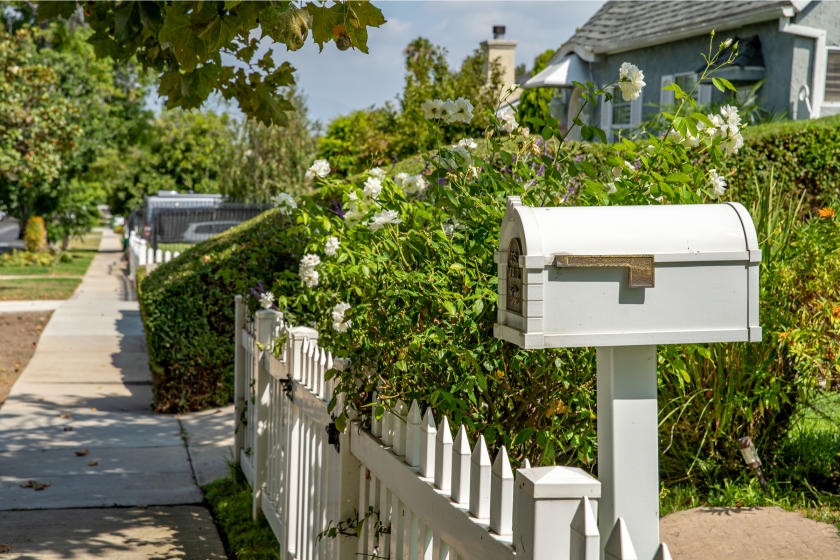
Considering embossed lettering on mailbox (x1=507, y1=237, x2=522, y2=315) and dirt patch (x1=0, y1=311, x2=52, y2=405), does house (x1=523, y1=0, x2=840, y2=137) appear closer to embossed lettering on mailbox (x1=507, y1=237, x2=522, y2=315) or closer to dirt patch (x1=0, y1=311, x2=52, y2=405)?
dirt patch (x1=0, y1=311, x2=52, y2=405)

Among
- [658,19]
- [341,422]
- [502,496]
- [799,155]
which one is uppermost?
[658,19]

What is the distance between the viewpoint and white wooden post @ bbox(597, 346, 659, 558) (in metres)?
1.79

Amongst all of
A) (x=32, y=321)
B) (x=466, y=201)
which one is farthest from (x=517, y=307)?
(x=32, y=321)

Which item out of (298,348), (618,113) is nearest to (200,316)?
(298,348)

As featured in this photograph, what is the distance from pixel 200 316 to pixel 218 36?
5.01 m

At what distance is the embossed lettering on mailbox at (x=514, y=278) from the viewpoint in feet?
6.28

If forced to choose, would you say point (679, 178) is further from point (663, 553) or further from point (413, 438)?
point (663, 553)

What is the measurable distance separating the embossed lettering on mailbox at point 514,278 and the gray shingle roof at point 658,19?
506 inches

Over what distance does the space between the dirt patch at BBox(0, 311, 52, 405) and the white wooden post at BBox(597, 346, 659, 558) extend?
27.2ft

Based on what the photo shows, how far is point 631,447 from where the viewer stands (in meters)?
1.80

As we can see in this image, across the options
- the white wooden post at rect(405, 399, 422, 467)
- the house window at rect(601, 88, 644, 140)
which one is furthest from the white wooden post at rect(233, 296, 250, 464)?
the house window at rect(601, 88, 644, 140)

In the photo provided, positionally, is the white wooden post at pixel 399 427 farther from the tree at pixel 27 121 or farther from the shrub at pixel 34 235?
the shrub at pixel 34 235

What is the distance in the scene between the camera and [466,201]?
3.14m

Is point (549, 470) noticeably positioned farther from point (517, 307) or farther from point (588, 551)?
point (517, 307)
